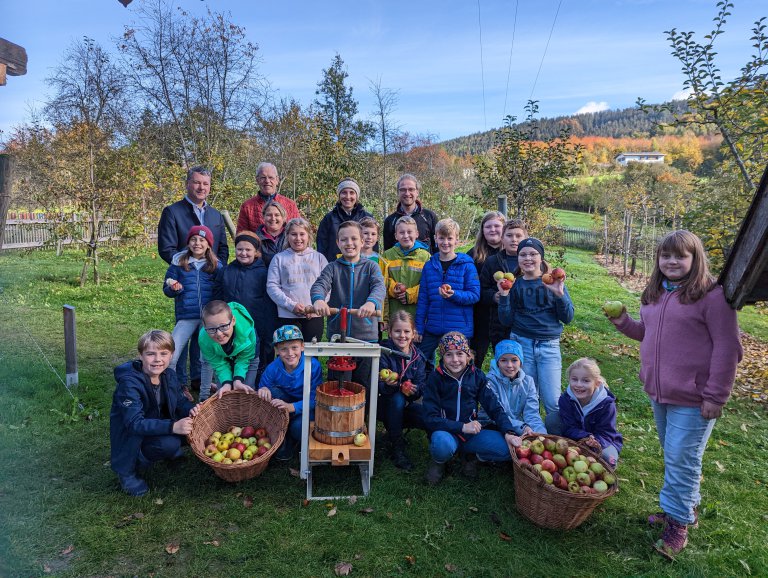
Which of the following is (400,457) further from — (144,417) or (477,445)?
(144,417)

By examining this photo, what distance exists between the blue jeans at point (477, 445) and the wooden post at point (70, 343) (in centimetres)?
421

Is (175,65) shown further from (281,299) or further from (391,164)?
(281,299)

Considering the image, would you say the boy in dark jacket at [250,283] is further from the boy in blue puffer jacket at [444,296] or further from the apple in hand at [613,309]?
the apple in hand at [613,309]

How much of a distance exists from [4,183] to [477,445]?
442cm

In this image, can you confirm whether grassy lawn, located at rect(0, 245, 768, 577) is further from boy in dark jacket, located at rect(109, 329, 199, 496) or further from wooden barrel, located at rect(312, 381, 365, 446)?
wooden barrel, located at rect(312, 381, 365, 446)

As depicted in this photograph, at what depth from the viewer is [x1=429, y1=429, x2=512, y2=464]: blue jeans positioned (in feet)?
13.0

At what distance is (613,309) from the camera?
3486 mm

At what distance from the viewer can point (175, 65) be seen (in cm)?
1430

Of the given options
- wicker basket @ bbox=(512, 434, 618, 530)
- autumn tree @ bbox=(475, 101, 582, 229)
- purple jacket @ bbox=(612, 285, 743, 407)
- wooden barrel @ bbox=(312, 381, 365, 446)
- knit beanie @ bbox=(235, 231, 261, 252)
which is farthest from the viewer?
autumn tree @ bbox=(475, 101, 582, 229)

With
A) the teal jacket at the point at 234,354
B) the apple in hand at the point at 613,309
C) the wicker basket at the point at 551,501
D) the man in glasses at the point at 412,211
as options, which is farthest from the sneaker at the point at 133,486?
the apple in hand at the point at 613,309

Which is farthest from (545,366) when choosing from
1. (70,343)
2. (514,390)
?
(70,343)

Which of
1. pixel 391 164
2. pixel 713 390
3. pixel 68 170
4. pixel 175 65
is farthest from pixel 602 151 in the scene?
pixel 713 390

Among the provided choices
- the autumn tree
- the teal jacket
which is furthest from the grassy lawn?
the autumn tree

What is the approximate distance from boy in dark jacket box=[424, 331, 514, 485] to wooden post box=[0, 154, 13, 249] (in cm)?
372
